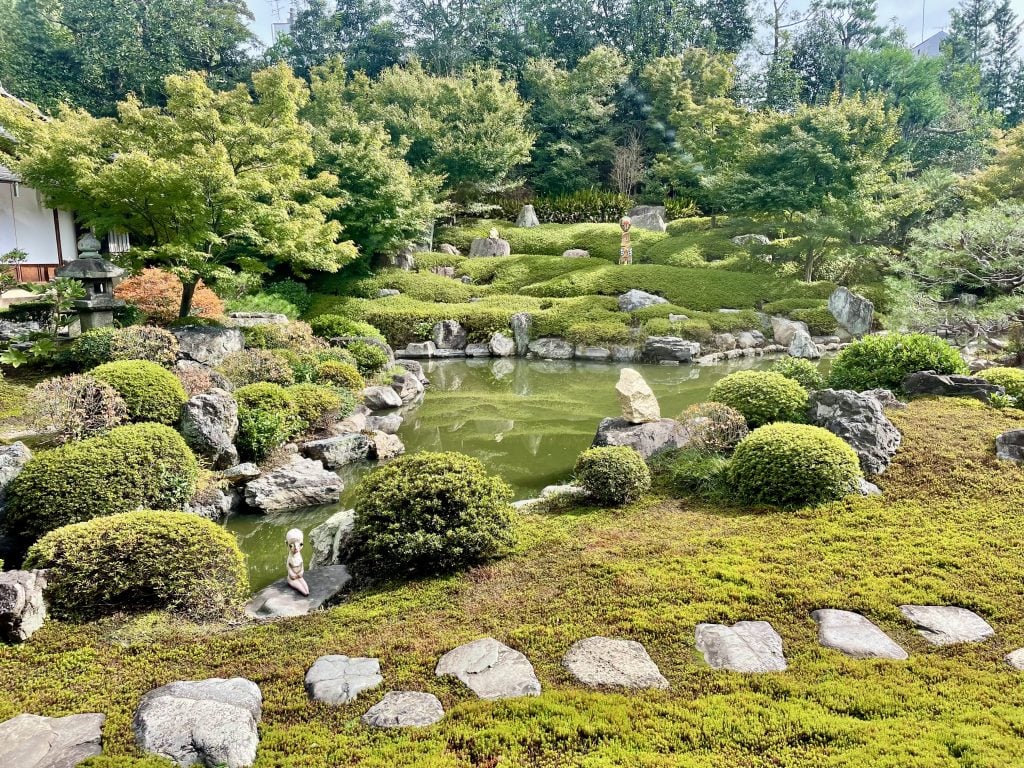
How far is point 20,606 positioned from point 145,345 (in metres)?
6.29

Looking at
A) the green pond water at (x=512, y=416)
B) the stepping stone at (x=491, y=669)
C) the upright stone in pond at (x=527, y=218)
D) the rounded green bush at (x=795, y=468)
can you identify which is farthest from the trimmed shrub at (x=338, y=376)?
the upright stone in pond at (x=527, y=218)

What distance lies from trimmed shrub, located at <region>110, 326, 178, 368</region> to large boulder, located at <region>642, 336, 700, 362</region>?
11060mm

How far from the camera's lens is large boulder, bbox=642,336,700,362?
16.8 metres

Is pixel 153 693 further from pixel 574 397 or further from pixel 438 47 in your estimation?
pixel 438 47

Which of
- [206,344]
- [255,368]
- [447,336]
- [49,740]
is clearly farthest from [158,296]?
[49,740]

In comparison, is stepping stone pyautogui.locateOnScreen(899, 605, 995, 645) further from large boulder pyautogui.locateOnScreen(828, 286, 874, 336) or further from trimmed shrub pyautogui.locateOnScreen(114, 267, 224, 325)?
large boulder pyautogui.locateOnScreen(828, 286, 874, 336)

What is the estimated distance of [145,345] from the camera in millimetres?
9812

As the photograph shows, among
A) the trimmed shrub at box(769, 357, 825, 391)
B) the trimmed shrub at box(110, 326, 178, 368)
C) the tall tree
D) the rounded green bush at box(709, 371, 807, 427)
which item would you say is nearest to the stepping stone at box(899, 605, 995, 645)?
the rounded green bush at box(709, 371, 807, 427)

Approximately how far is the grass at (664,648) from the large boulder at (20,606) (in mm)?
109

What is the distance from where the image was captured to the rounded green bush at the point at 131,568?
4.60 m

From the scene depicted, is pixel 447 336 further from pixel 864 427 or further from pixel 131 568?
pixel 131 568

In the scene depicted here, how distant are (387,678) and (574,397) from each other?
374 inches

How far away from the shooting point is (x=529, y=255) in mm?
24234

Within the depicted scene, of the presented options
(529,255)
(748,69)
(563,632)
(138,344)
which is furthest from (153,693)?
(748,69)
